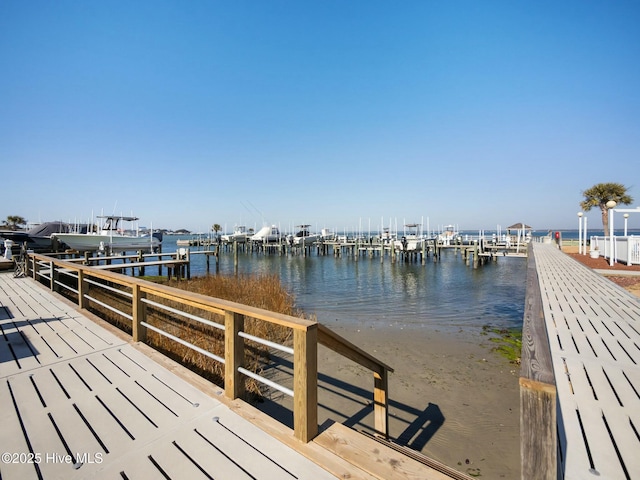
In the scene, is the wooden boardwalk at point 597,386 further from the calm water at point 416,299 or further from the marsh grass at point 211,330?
the calm water at point 416,299

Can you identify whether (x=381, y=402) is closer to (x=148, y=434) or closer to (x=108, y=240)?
(x=148, y=434)

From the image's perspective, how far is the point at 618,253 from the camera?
17.0 m

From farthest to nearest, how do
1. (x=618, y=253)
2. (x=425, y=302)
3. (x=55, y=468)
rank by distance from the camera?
(x=618, y=253)
(x=425, y=302)
(x=55, y=468)

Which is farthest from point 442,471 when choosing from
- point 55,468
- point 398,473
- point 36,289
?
point 36,289

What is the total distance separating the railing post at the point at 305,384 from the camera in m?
2.13

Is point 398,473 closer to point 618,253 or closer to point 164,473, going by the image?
point 164,473

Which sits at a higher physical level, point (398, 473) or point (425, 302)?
point (398, 473)

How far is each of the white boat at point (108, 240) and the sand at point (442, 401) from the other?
19.3m

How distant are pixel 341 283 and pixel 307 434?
16.2m

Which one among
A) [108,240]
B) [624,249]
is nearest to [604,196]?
[624,249]

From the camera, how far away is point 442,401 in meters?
4.98

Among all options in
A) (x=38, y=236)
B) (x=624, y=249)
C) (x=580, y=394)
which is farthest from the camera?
(x=38, y=236)

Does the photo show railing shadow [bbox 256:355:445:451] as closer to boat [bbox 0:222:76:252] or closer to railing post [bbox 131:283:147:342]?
railing post [bbox 131:283:147:342]

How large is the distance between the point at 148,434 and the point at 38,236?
2620cm
